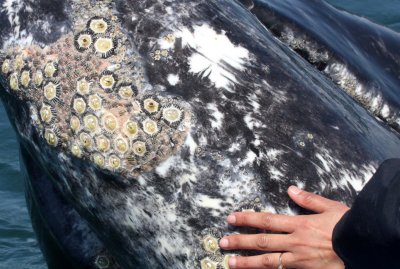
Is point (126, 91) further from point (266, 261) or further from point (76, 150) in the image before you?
point (266, 261)

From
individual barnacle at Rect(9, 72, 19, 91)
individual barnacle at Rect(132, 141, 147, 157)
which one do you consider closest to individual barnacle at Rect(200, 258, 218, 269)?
individual barnacle at Rect(132, 141, 147, 157)

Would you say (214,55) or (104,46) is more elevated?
(214,55)

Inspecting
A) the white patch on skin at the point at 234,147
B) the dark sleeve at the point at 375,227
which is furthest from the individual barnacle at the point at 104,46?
the dark sleeve at the point at 375,227

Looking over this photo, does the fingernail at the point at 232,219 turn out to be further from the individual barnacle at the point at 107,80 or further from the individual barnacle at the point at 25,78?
the individual barnacle at the point at 25,78

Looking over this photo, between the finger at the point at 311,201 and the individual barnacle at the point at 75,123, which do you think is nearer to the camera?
the finger at the point at 311,201

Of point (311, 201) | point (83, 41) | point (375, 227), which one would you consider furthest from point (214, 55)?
point (375, 227)
